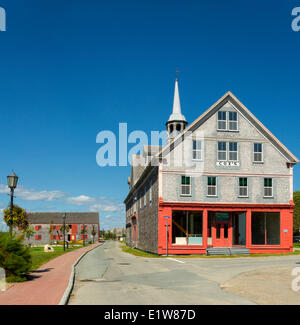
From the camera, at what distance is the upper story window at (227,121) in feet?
110

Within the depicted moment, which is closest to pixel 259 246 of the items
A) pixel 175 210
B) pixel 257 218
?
pixel 257 218

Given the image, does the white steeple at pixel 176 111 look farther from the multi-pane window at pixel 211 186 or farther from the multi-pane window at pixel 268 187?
the multi-pane window at pixel 268 187

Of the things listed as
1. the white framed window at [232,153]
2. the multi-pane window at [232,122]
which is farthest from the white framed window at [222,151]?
the multi-pane window at [232,122]

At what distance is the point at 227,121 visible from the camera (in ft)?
110

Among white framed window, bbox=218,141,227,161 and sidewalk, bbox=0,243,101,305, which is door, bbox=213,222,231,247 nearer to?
white framed window, bbox=218,141,227,161

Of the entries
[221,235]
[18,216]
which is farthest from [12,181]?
[18,216]

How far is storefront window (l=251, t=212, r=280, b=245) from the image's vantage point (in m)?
33.9

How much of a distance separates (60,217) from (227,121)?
325 feet

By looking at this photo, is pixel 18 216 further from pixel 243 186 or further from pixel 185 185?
pixel 243 186

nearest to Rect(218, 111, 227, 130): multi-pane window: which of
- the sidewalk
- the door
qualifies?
the door

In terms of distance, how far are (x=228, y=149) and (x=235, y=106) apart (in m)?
3.85

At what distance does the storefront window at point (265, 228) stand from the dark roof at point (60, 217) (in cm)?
9427
